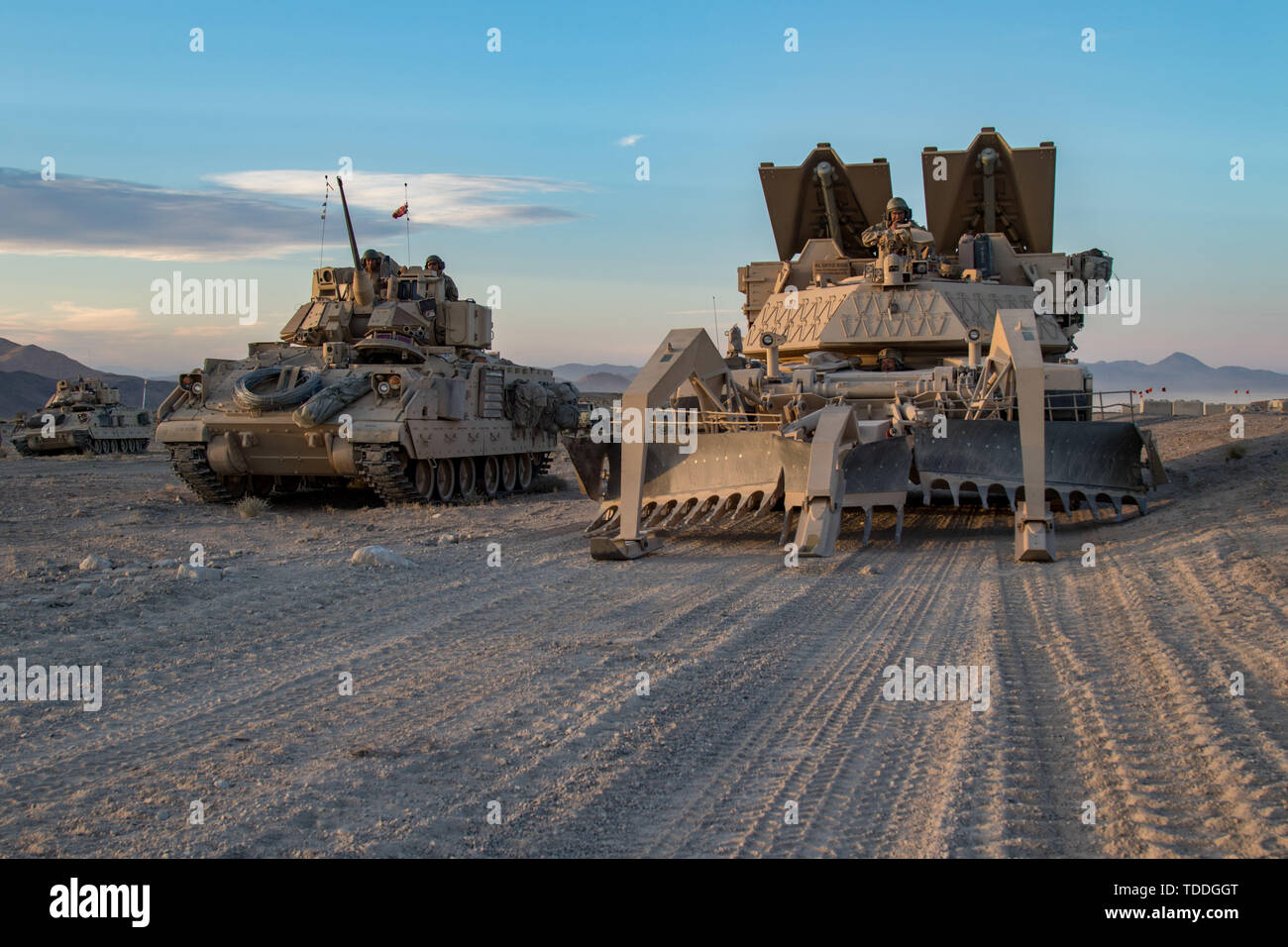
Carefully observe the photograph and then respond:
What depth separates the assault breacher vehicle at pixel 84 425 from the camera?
30953 millimetres

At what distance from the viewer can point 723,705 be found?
489cm

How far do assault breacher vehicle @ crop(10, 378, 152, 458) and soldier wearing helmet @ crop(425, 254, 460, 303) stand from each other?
17823 millimetres

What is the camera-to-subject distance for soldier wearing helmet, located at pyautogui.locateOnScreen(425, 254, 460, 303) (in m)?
17.4

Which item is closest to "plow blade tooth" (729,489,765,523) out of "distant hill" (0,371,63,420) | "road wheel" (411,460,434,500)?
"road wheel" (411,460,434,500)

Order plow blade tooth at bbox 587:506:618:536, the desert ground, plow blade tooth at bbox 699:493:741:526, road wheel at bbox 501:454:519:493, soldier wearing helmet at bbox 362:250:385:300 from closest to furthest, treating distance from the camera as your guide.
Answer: the desert ground → plow blade tooth at bbox 699:493:741:526 → plow blade tooth at bbox 587:506:618:536 → soldier wearing helmet at bbox 362:250:385:300 → road wheel at bbox 501:454:519:493

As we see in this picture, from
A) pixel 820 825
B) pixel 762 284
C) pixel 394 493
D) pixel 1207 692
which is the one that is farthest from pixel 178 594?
pixel 762 284

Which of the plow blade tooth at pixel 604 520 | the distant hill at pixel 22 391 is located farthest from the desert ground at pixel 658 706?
the distant hill at pixel 22 391

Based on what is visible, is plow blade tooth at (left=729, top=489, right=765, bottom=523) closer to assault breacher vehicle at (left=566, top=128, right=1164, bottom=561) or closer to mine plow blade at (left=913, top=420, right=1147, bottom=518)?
assault breacher vehicle at (left=566, top=128, right=1164, bottom=561)

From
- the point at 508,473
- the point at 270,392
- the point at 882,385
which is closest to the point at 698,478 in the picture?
the point at 882,385

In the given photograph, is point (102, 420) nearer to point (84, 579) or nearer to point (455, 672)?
point (84, 579)

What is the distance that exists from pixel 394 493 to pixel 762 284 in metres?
5.69

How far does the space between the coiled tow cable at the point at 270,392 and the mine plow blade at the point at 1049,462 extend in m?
7.81

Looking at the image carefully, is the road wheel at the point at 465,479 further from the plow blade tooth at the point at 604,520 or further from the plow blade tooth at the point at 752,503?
the plow blade tooth at the point at 752,503

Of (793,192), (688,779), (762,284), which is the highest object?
(793,192)
